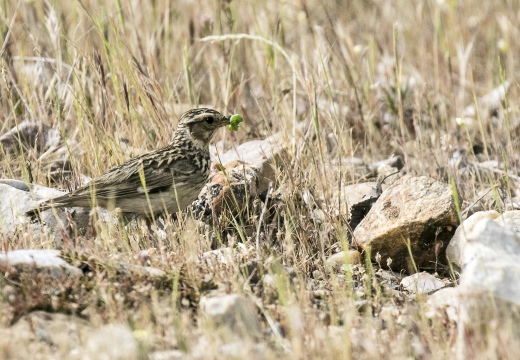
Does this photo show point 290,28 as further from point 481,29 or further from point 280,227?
point 280,227

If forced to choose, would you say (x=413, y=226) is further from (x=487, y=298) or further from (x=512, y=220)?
A: (x=487, y=298)

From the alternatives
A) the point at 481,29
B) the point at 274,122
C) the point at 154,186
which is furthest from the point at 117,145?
the point at 481,29

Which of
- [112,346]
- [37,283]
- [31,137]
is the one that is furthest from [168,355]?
[31,137]

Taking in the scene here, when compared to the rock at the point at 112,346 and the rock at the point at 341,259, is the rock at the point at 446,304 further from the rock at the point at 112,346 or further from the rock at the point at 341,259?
the rock at the point at 112,346

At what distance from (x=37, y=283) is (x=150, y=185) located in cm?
189

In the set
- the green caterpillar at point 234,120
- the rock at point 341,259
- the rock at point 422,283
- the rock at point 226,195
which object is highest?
the green caterpillar at point 234,120

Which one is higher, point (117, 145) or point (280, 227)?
point (117, 145)

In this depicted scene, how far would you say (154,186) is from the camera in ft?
20.7

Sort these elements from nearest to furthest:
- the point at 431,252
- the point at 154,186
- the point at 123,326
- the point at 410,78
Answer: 1. the point at 123,326
2. the point at 431,252
3. the point at 154,186
4. the point at 410,78

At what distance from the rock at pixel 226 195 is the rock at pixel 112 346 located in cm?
251

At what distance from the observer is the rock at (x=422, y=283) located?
548cm

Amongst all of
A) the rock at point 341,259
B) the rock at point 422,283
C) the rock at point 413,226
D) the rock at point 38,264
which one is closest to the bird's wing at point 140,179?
the rock at point 341,259

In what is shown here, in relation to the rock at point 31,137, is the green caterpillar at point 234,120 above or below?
above

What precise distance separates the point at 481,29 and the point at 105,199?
622cm
